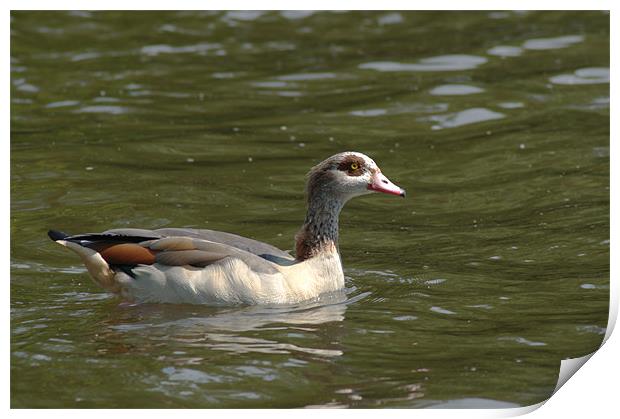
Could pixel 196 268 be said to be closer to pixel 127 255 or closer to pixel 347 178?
pixel 127 255

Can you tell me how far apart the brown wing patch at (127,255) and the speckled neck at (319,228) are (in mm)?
1610

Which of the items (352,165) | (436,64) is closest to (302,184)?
(352,165)

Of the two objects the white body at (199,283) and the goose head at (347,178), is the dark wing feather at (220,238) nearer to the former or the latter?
the white body at (199,283)

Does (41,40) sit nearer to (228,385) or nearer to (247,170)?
(247,170)

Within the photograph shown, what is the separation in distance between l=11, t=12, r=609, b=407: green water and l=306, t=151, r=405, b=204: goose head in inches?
38.4

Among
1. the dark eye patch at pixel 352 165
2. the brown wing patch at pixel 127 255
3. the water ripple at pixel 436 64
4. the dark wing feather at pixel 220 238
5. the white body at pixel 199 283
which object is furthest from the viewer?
the water ripple at pixel 436 64

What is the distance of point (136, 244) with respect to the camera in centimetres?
1302

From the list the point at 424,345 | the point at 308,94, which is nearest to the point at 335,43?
the point at 308,94

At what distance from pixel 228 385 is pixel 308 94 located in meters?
11.1

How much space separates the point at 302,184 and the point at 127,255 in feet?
15.0

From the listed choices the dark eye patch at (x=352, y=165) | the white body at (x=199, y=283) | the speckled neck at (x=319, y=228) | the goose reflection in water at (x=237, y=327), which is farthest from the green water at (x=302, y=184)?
the dark eye patch at (x=352, y=165)

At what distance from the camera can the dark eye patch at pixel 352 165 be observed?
44.5 ft

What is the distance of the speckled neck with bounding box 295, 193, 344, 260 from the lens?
1362 cm

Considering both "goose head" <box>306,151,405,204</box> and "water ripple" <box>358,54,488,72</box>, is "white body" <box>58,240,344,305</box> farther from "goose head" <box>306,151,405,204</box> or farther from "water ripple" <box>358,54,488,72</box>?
"water ripple" <box>358,54,488,72</box>
